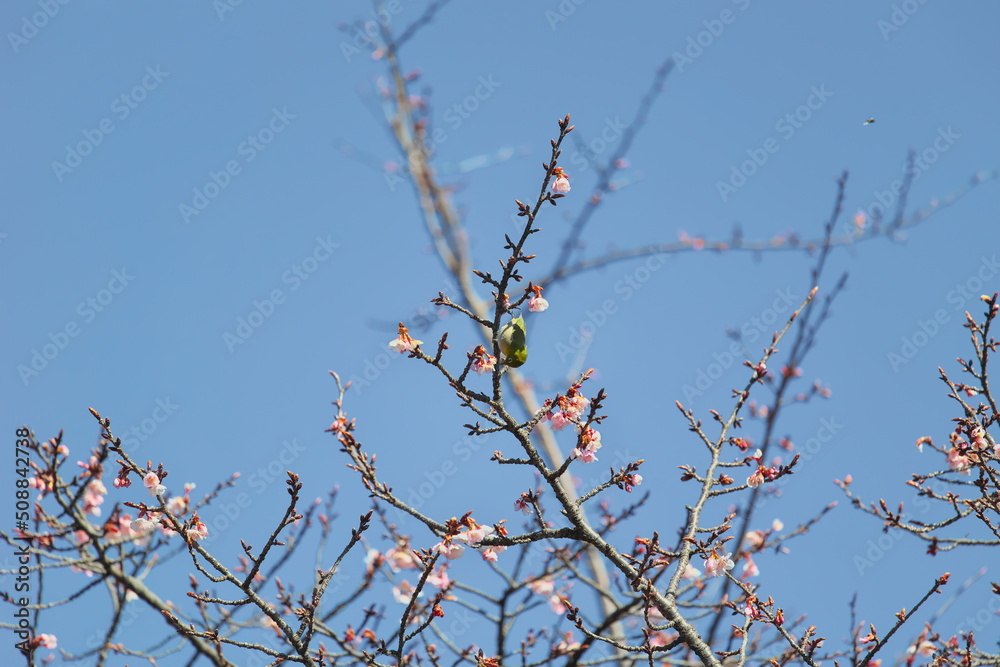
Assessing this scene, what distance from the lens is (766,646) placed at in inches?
188

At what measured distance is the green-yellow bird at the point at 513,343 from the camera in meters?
2.85

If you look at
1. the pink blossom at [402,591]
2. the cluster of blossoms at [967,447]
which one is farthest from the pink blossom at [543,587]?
the cluster of blossoms at [967,447]

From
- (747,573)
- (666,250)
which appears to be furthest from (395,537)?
(666,250)

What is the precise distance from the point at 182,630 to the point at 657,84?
277 inches

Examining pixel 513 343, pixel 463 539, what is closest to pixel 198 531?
pixel 463 539

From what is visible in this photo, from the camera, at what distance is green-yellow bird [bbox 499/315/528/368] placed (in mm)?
2854

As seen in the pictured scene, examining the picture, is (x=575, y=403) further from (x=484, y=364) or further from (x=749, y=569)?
(x=749, y=569)

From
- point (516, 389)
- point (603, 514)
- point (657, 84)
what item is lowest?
point (603, 514)

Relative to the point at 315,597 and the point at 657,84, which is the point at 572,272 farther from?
the point at 315,597

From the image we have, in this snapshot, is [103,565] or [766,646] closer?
[103,565]

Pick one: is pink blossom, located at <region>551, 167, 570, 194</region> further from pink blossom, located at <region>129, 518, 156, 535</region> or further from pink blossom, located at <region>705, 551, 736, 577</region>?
pink blossom, located at <region>129, 518, 156, 535</region>

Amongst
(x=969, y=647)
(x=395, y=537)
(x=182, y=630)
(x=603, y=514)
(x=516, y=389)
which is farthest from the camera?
(x=516, y=389)

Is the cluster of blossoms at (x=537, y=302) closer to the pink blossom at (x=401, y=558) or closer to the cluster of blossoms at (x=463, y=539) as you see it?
the cluster of blossoms at (x=463, y=539)

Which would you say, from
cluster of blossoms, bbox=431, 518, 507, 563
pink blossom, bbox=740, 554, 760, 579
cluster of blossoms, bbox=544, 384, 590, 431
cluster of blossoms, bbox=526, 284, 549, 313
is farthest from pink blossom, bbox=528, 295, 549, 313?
pink blossom, bbox=740, 554, 760, 579
